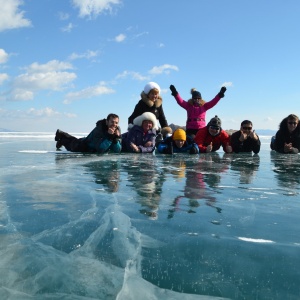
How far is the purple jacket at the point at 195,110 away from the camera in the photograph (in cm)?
1009

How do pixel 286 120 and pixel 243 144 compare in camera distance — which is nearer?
pixel 286 120

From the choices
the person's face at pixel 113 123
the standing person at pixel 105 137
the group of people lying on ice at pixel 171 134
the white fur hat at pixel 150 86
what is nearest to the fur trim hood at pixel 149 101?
the group of people lying on ice at pixel 171 134

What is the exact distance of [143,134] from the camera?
9.21 m

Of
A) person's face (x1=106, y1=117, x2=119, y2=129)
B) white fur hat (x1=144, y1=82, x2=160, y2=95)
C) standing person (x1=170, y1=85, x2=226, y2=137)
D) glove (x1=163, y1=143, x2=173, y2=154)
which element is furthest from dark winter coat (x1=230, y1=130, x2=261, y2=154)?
person's face (x1=106, y1=117, x2=119, y2=129)

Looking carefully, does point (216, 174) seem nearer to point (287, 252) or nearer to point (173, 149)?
point (287, 252)

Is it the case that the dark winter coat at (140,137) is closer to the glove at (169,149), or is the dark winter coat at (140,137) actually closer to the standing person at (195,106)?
the glove at (169,149)

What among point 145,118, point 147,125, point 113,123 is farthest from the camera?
point 147,125

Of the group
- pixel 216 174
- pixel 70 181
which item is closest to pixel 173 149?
pixel 216 174

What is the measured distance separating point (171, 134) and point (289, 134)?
3.44 metres

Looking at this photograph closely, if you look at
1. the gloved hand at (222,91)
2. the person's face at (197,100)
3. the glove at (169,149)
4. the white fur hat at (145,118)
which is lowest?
the glove at (169,149)

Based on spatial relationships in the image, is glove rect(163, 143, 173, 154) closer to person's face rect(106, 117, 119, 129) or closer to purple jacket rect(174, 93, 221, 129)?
person's face rect(106, 117, 119, 129)

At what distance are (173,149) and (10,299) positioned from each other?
8287 millimetres

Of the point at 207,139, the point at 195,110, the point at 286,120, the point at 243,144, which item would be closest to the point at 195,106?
the point at 195,110

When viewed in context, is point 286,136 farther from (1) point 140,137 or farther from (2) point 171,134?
(1) point 140,137
